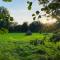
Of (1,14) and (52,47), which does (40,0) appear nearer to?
(1,14)

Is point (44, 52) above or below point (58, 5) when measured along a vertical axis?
below

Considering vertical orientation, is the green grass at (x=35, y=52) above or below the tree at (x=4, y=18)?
below

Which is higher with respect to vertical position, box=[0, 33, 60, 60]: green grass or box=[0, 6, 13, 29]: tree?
box=[0, 6, 13, 29]: tree

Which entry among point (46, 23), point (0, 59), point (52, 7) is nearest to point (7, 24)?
point (52, 7)

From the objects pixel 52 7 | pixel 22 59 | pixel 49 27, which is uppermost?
pixel 52 7

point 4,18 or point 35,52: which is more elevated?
point 4,18

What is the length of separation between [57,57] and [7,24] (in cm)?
1026

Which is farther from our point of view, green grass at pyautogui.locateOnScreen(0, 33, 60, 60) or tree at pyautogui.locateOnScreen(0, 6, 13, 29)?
green grass at pyautogui.locateOnScreen(0, 33, 60, 60)

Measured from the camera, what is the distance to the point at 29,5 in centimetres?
380

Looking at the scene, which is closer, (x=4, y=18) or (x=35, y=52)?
(x=4, y=18)

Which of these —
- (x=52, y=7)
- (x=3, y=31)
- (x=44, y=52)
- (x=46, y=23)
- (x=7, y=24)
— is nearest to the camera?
(x=3, y=31)

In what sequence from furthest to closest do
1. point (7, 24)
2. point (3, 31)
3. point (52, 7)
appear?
1. point (52, 7)
2. point (7, 24)
3. point (3, 31)

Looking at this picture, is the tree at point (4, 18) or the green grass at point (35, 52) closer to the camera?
the tree at point (4, 18)

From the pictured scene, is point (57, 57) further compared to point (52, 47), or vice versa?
point (52, 47)
